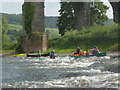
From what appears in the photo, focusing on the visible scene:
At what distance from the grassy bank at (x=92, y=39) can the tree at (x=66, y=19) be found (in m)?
10.6

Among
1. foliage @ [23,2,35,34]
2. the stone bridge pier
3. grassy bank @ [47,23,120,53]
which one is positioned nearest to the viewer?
grassy bank @ [47,23,120,53]

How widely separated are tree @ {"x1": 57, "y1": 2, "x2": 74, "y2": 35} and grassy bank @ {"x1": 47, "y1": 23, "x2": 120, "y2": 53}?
34.7ft

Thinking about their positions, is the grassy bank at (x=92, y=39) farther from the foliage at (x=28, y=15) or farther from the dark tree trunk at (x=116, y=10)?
the dark tree trunk at (x=116, y=10)

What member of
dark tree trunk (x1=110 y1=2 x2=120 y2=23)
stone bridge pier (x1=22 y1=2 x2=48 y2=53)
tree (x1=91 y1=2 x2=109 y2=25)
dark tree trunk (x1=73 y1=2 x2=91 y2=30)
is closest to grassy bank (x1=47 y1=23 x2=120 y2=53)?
stone bridge pier (x1=22 y1=2 x2=48 y2=53)

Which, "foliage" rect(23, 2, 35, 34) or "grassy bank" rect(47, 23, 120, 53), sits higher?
"foliage" rect(23, 2, 35, 34)

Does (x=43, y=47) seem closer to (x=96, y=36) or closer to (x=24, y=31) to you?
(x=24, y=31)

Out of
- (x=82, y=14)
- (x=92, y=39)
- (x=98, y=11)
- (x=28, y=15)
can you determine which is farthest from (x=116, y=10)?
(x=28, y=15)

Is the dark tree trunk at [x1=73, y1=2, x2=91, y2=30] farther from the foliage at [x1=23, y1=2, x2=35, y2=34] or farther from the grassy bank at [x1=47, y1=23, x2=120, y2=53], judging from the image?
the foliage at [x1=23, y1=2, x2=35, y2=34]

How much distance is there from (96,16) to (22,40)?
1626cm

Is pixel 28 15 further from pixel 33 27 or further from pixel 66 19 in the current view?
pixel 66 19

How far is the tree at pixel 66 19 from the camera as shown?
198 feet

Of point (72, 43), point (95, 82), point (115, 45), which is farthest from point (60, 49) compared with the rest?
Result: point (95, 82)

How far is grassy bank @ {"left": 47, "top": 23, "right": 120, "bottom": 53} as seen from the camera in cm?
4289

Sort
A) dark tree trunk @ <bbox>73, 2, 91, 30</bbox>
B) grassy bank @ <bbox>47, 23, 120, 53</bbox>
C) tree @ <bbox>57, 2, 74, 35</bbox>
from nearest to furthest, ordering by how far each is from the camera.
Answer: grassy bank @ <bbox>47, 23, 120, 53</bbox> → dark tree trunk @ <bbox>73, 2, 91, 30</bbox> → tree @ <bbox>57, 2, 74, 35</bbox>
